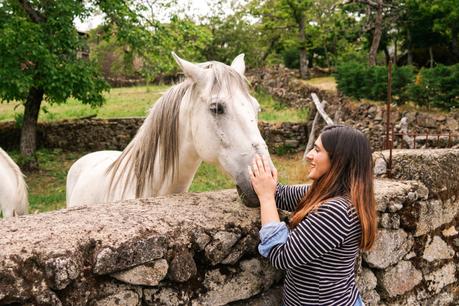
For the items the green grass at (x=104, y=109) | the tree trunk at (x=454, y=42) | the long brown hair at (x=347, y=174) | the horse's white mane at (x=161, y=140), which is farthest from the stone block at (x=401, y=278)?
the tree trunk at (x=454, y=42)

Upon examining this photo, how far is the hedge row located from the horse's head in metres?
10.0

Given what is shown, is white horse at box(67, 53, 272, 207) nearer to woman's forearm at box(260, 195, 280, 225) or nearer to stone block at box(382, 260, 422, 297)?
woman's forearm at box(260, 195, 280, 225)

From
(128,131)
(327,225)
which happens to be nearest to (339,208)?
(327,225)

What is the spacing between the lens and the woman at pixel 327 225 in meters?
1.71

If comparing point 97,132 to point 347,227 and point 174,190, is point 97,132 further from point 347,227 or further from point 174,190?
point 347,227

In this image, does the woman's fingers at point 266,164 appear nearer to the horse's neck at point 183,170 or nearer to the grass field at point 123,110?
the horse's neck at point 183,170

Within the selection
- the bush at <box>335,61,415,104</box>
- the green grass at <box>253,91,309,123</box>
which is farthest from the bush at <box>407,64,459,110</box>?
the green grass at <box>253,91,309,123</box>

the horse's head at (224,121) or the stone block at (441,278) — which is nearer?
the horse's head at (224,121)

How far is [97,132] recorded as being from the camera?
14.1 metres

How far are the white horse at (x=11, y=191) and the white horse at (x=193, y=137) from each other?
193 cm

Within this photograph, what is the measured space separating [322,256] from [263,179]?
1.38 ft

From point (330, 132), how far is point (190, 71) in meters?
0.93

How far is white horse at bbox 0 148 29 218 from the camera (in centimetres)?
456

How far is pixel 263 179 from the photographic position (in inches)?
75.8
